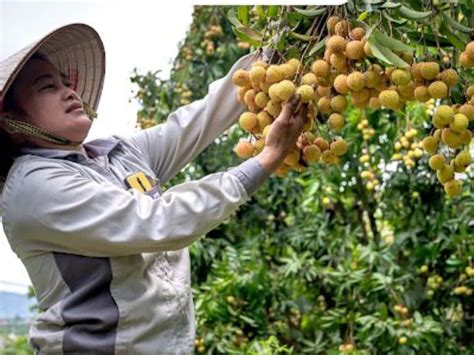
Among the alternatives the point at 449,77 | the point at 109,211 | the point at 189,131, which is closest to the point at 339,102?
the point at 449,77

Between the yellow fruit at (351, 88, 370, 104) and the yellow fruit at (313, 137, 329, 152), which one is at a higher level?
the yellow fruit at (351, 88, 370, 104)

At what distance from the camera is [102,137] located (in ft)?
4.51

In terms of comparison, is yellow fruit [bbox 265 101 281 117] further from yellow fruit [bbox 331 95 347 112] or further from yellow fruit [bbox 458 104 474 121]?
yellow fruit [bbox 458 104 474 121]

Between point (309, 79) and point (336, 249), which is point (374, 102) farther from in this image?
point (336, 249)

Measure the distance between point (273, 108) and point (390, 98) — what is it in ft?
0.45

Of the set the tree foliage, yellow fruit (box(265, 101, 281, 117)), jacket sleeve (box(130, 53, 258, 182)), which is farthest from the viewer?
the tree foliage

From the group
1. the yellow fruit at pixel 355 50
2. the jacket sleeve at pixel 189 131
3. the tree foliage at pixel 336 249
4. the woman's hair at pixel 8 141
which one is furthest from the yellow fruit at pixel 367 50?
the tree foliage at pixel 336 249

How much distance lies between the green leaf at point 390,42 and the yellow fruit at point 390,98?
0.04m

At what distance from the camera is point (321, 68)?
0.98m

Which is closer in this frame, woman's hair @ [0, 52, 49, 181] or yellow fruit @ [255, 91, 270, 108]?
yellow fruit @ [255, 91, 270, 108]

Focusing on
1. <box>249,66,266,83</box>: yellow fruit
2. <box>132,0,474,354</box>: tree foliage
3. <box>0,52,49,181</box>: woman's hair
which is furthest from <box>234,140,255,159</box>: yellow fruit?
<box>132,0,474,354</box>: tree foliage

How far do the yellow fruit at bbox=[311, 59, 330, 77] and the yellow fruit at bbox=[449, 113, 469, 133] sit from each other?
0.14m

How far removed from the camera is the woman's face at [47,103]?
4.02 ft

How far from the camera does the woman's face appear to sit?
1.23m
